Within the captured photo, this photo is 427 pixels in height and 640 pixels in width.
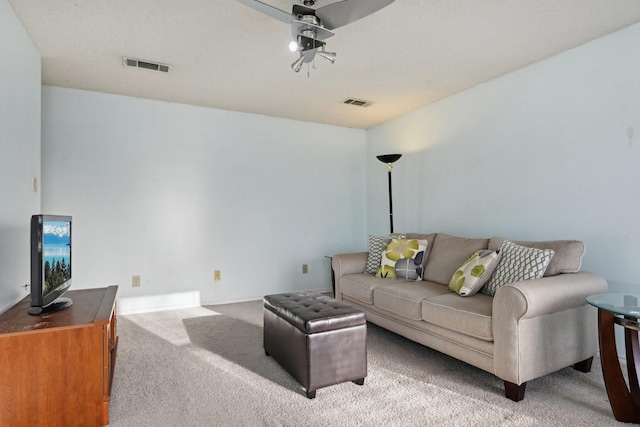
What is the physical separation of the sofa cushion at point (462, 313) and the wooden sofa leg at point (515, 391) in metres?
0.26

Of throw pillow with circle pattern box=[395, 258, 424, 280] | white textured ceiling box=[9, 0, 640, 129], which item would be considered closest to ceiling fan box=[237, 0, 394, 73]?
white textured ceiling box=[9, 0, 640, 129]

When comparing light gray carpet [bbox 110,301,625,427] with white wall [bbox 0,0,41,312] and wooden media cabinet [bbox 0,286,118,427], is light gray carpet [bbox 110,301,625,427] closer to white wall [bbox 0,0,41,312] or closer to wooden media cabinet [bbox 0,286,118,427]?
wooden media cabinet [bbox 0,286,118,427]

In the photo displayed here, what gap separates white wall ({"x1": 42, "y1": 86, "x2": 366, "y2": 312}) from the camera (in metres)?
3.68

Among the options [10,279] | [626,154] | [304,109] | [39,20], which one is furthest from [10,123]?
[626,154]

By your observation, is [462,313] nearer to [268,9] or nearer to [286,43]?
[268,9]

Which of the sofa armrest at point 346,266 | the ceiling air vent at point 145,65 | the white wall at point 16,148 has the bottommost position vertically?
the sofa armrest at point 346,266

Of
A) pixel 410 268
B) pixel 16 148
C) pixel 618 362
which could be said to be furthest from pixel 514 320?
pixel 16 148

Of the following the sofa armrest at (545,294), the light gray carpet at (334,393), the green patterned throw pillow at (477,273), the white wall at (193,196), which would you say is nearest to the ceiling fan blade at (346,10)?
the sofa armrest at (545,294)

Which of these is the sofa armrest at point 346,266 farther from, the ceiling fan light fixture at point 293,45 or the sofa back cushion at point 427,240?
the ceiling fan light fixture at point 293,45

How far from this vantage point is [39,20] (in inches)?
91.6

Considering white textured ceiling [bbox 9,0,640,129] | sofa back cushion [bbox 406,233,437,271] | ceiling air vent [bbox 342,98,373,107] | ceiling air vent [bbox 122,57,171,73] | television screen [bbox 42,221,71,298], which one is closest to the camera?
television screen [bbox 42,221,71,298]

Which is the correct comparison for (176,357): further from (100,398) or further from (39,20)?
(39,20)

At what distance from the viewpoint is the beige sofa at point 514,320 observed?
6.40 ft

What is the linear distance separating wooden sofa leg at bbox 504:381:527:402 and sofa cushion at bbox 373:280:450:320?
689mm
